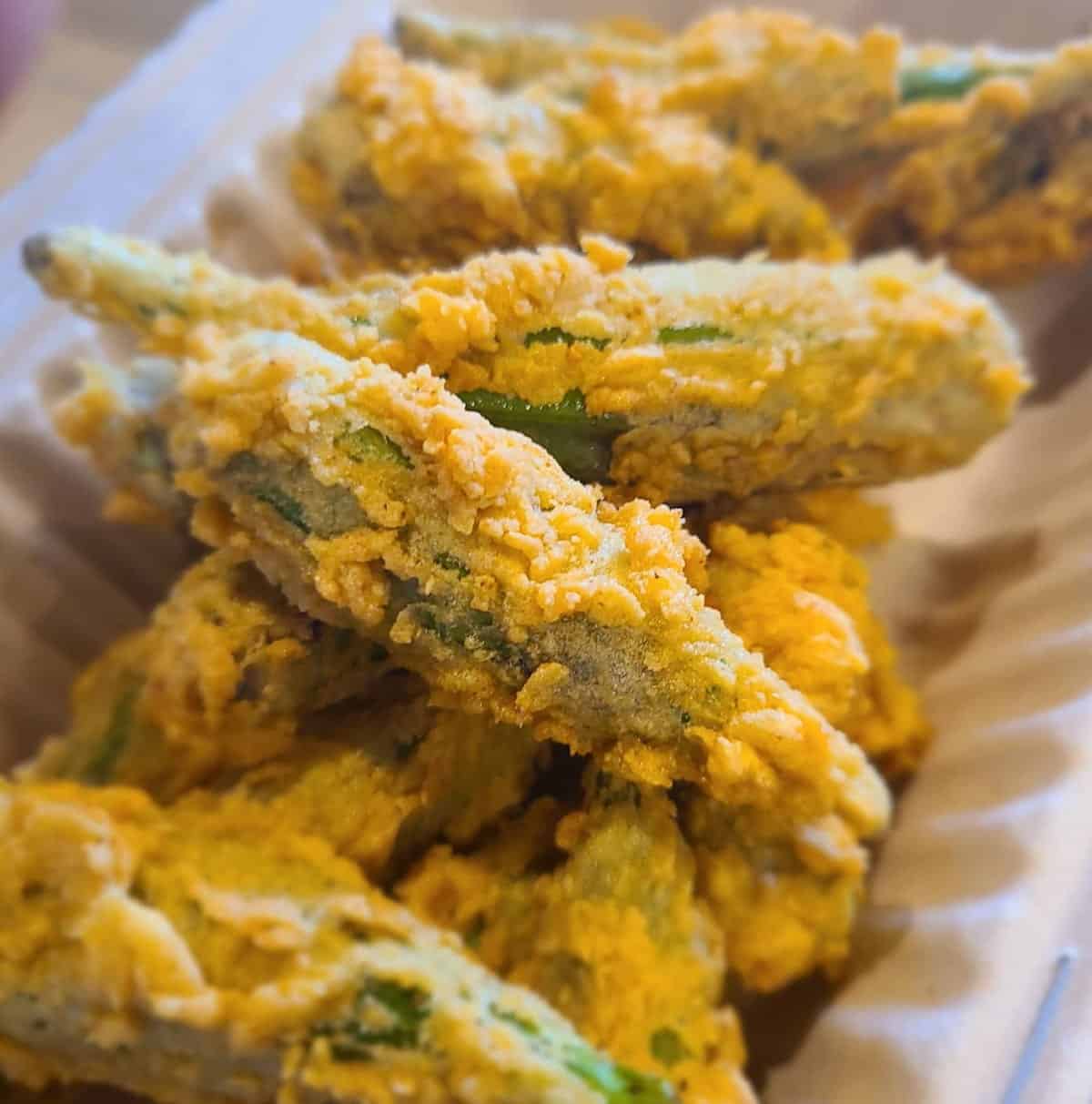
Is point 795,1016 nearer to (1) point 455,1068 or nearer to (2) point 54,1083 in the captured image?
(1) point 455,1068

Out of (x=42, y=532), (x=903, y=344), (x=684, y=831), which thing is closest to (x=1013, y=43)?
(x=903, y=344)

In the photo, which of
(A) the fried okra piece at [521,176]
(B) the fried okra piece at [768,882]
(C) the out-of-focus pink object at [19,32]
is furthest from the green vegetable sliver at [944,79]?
(C) the out-of-focus pink object at [19,32]

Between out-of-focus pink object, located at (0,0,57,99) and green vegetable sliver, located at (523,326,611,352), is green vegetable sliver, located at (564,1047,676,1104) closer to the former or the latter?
green vegetable sliver, located at (523,326,611,352)

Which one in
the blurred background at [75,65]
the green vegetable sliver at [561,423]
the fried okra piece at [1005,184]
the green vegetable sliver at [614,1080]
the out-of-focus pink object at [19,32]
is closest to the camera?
the green vegetable sliver at [614,1080]

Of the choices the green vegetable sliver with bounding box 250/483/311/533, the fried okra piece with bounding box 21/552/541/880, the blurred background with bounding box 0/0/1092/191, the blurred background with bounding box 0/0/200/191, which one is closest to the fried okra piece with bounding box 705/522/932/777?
the fried okra piece with bounding box 21/552/541/880

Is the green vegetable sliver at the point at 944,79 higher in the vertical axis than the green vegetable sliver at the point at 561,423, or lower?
higher

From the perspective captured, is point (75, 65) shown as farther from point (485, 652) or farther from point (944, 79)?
point (485, 652)

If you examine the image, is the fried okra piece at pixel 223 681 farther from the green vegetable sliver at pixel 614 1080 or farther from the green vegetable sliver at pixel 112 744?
the green vegetable sliver at pixel 614 1080

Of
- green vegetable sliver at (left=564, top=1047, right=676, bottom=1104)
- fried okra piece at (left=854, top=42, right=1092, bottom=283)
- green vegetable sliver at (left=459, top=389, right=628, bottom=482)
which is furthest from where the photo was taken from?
fried okra piece at (left=854, top=42, right=1092, bottom=283)

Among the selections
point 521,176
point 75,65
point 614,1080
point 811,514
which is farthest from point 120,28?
point 614,1080
